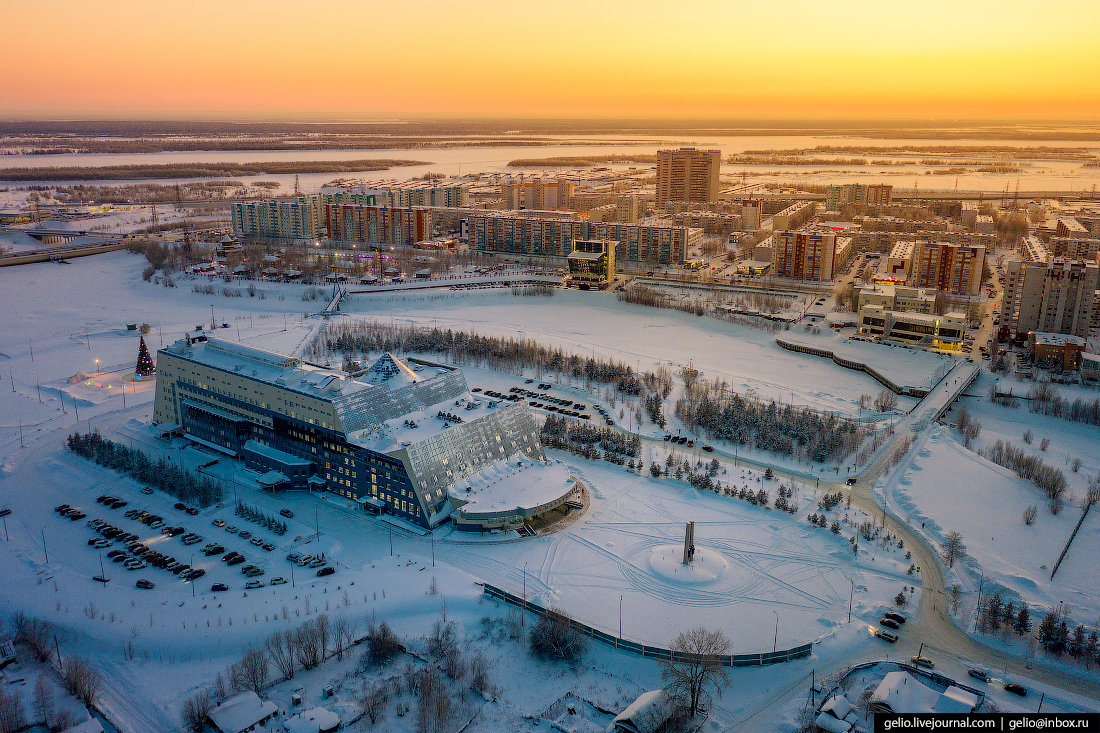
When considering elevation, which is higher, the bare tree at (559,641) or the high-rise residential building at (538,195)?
the high-rise residential building at (538,195)

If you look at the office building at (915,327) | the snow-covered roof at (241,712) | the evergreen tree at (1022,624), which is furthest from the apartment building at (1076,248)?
the snow-covered roof at (241,712)

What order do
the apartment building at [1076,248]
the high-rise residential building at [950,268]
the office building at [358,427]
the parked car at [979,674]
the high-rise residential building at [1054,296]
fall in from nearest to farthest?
1. the parked car at [979,674]
2. the office building at [358,427]
3. the high-rise residential building at [1054,296]
4. the high-rise residential building at [950,268]
5. the apartment building at [1076,248]

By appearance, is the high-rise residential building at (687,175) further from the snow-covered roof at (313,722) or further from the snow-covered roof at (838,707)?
the snow-covered roof at (313,722)

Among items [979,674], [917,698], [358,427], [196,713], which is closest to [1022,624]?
[979,674]

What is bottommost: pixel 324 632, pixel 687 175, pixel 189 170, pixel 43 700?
pixel 43 700

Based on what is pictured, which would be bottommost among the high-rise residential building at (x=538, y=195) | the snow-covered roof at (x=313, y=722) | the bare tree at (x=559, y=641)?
the snow-covered roof at (x=313, y=722)

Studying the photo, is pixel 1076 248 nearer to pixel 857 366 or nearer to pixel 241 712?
pixel 857 366

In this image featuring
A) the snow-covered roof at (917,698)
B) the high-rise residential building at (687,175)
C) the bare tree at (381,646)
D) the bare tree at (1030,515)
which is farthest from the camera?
the high-rise residential building at (687,175)
